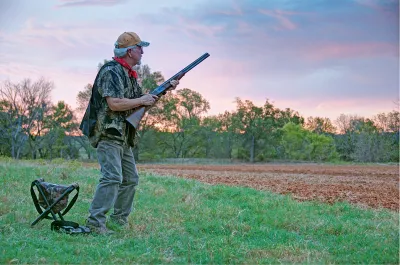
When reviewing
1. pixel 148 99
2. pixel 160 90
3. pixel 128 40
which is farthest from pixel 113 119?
pixel 128 40

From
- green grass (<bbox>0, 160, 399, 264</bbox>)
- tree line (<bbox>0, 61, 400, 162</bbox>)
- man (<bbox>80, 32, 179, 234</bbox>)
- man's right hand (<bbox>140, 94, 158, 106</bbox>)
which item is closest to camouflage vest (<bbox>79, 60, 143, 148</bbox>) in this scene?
man (<bbox>80, 32, 179, 234</bbox>)

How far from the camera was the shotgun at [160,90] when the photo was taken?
619cm

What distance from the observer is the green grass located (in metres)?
4.78

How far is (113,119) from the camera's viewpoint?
6062 mm

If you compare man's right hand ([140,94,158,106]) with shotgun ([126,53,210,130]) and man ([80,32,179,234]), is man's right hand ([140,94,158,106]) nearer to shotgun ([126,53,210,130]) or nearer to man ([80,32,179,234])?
man ([80,32,179,234])

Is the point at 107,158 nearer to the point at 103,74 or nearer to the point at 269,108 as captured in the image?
the point at 103,74

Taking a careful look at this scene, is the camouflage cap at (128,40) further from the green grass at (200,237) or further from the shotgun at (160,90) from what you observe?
the green grass at (200,237)

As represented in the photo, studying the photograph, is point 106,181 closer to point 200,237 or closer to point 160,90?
point 200,237

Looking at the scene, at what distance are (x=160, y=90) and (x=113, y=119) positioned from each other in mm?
980

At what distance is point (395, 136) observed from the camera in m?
64.3

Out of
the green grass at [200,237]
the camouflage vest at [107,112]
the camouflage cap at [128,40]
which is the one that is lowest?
the green grass at [200,237]

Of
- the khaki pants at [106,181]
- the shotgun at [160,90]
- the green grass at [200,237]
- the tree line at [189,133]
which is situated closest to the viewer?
the green grass at [200,237]

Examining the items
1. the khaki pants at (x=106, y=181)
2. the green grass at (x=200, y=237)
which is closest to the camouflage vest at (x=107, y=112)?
the khaki pants at (x=106, y=181)

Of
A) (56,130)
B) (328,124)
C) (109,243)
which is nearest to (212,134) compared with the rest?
(56,130)
